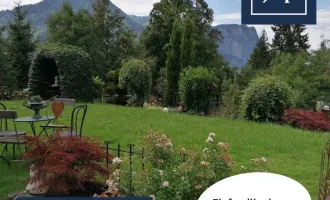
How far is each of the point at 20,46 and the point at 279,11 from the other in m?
16.0

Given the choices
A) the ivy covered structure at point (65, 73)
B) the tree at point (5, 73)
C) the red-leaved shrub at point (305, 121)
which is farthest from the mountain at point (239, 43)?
the red-leaved shrub at point (305, 121)

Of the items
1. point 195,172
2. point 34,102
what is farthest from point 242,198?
point 34,102

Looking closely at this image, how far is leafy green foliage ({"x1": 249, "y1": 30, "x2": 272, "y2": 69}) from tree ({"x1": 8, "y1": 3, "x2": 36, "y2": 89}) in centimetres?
1909

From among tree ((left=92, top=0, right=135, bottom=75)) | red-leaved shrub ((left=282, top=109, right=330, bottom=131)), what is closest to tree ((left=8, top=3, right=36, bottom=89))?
tree ((left=92, top=0, right=135, bottom=75))

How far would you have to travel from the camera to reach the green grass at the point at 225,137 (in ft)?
17.3

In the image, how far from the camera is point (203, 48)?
2373 centimetres

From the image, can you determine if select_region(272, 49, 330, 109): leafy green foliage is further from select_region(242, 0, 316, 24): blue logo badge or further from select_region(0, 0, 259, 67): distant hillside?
select_region(242, 0, 316, 24): blue logo badge

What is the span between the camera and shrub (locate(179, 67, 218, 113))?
451 inches

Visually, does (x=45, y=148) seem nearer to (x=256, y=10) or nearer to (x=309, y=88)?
(x=256, y=10)

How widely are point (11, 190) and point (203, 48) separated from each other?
20.1m

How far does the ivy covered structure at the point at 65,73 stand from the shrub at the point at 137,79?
→ 127 cm

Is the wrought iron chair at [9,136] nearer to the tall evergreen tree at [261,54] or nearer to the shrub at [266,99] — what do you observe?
the shrub at [266,99]

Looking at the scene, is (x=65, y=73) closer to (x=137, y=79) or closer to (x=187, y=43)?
(x=137, y=79)

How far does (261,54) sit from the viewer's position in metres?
33.8
